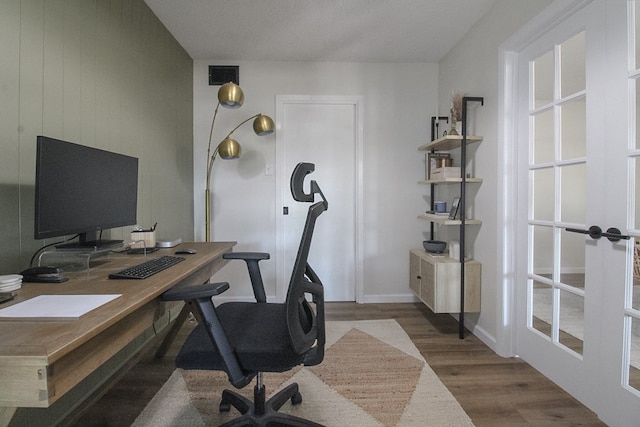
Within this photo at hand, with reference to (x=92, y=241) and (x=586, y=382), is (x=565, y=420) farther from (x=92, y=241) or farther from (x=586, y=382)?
(x=92, y=241)

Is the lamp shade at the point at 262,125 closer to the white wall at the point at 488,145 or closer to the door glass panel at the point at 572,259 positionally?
the white wall at the point at 488,145

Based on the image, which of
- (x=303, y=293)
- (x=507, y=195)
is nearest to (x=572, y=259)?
(x=507, y=195)

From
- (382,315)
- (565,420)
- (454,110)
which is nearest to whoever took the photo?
(565,420)

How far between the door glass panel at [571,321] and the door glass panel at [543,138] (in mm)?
796

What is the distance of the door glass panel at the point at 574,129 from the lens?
158cm

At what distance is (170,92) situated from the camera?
258 centimetres

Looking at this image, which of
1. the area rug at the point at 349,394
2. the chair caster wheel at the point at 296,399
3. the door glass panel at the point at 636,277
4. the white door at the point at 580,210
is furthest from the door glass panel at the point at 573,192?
the chair caster wheel at the point at 296,399

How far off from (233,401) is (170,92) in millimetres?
2399

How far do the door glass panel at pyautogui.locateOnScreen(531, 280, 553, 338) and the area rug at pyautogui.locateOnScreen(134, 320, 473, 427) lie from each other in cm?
73

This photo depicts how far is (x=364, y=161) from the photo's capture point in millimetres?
3127

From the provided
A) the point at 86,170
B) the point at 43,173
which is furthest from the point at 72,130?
the point at 43,173

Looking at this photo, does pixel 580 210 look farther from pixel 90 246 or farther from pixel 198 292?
pixel 90 246

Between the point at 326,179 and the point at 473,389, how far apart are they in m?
2.13

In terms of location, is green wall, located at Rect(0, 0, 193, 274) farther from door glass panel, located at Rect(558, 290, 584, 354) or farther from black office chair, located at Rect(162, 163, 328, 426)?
door glass panel, located at Rect(558, 290, 584, 354)
